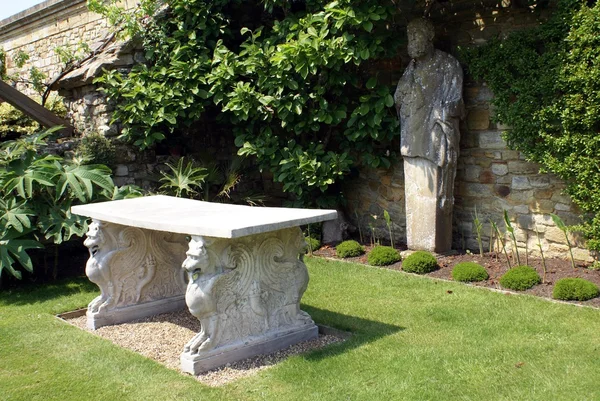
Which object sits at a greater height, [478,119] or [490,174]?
[478,119]

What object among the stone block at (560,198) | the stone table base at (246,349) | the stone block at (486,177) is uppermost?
the stone block at (486,177)

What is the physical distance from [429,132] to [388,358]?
352 centimetres

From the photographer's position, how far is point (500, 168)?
24.0 feet

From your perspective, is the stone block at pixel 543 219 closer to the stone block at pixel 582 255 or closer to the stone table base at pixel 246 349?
the stone block at pixel 582 255

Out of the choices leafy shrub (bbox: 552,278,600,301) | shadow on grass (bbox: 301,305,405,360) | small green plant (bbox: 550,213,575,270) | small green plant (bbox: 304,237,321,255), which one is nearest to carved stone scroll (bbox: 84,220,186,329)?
shadow on grass (bbox: 301,305,405,360)

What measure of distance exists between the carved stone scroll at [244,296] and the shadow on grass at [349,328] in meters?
0.31

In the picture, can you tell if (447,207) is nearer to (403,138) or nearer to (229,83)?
(403,138)

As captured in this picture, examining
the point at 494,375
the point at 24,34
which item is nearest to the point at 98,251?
the point at 494,375

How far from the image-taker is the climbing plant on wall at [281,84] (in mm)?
7734

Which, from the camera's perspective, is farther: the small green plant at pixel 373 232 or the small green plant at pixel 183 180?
the small green plant at pixel 373 232

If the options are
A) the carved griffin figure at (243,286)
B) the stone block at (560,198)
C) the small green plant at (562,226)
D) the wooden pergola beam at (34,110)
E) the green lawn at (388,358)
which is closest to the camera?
the green lawn at (388,358)

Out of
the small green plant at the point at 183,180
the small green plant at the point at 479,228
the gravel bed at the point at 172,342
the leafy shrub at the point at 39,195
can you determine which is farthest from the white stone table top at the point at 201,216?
the small green plant at the point at 479,228

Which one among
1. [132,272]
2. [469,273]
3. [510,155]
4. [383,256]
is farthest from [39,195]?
[510,155]

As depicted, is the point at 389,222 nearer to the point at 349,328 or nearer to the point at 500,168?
the point at 500,168
